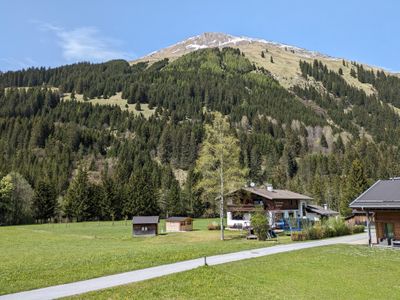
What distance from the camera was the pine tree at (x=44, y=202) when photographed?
334 ft

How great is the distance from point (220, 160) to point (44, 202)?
229 ft

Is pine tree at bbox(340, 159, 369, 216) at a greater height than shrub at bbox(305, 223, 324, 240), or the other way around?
pine tree at bbox(340, 159, 369, 216)

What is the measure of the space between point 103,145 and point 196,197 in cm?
8344

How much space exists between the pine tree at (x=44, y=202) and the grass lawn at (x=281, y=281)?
87.2m

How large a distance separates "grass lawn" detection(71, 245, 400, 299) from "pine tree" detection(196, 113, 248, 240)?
71.1 ft

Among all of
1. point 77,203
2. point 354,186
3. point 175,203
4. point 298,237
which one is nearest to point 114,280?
point 298,237

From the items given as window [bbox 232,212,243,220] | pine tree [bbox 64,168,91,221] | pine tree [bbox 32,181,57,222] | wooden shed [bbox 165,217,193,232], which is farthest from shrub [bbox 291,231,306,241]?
pine tree [bbox 32,181,57,222]

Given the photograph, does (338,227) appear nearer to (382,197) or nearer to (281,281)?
(382,197)

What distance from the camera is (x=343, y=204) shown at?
93.1 m

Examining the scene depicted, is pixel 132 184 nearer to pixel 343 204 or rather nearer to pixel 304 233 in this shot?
pixel 343 204

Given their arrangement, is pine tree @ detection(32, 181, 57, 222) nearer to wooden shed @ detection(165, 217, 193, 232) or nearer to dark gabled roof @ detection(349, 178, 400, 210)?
wooden shed @ detection(165, 217, 193, 232)

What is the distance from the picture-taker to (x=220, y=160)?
48.4 m

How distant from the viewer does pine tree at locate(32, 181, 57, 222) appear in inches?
4013

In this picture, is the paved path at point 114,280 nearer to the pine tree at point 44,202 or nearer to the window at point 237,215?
the window at point 237,215
